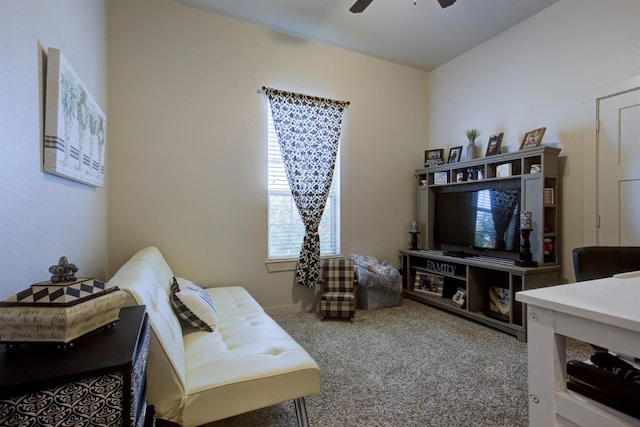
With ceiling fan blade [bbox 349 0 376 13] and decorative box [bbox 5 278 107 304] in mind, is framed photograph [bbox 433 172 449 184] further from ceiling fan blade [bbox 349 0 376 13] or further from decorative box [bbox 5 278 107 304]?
decorative box [bbox 5 278 107 304]

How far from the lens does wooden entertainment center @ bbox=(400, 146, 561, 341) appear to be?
284 centimetres

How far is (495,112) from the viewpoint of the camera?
359 centimetres

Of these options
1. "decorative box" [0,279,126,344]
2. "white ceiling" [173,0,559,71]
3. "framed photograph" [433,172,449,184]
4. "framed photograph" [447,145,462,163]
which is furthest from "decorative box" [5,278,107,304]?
"framed photograph" [447,145,462,163]

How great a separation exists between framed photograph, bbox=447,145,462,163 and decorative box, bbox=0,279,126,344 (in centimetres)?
399

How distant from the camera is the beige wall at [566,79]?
8.56ft

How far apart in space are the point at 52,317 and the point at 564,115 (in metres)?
4.06

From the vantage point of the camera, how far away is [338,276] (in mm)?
3393

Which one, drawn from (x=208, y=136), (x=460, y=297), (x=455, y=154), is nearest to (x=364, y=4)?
(x=208, y=136)

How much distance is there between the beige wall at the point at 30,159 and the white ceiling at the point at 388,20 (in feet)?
5.98

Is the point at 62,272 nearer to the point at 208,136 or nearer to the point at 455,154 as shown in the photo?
the point at 208,136

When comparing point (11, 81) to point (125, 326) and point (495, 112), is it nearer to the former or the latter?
point (125, 326)

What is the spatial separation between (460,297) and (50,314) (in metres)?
3.61

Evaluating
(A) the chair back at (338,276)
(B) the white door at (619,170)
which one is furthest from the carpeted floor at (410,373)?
(B) the white door at (619,170)

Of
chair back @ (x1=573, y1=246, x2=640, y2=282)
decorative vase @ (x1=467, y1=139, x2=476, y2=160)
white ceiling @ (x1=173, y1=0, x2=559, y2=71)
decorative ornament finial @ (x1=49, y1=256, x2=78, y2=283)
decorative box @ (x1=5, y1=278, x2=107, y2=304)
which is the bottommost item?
chair back @ (x1=573, y1=246, x2=640, y2=282)
